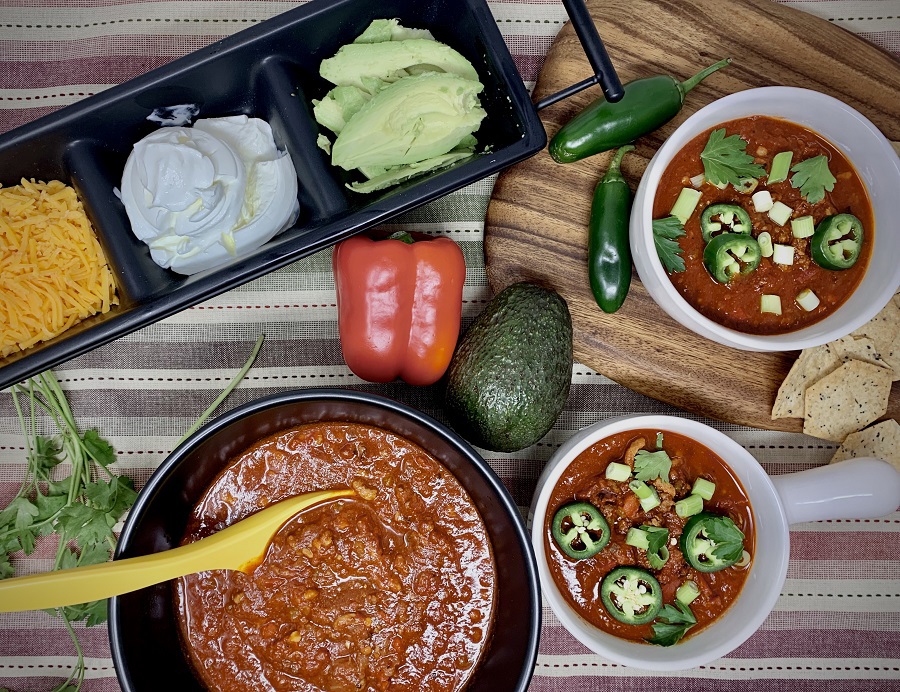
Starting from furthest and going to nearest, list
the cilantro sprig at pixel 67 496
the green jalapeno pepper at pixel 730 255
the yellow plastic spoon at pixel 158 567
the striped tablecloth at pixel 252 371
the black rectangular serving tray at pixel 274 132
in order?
the striped tablecloth at pixel 252 371, the cilantro sprig at pixel 67 496, the green jalapeno pepper at pixel 730 255, the black rectangular serving tray at pixel 274 132, the yellow plastic spoon at pixel 158 567

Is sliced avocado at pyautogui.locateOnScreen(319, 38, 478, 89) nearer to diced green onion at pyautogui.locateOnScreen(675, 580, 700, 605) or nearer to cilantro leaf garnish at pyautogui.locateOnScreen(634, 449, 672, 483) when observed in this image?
Result: cilantro leaf garnish at pyautogui.locateOnScreen(634, 449, 672, 483)

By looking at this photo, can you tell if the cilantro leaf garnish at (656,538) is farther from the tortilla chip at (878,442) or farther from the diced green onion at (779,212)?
the diced green onion at (779,212)

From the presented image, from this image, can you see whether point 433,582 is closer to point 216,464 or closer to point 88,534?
point 216,464

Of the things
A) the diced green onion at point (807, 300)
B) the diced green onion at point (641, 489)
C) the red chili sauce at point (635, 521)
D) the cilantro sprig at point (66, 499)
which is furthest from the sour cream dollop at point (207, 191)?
the diced green onion at point (807, 300)

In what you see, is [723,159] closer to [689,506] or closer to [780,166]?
[780,166]

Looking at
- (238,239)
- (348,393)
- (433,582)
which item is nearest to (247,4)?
(238,239)

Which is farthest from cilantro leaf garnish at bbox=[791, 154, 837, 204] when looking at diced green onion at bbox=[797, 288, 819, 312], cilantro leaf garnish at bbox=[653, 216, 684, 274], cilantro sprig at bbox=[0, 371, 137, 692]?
cilantro sprig at bbox=[0, 371, 137, 692]
